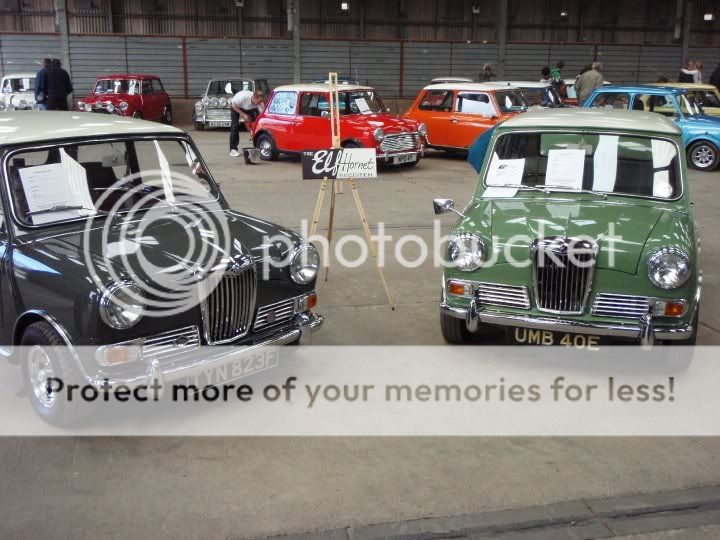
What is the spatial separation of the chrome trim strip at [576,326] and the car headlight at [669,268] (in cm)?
30

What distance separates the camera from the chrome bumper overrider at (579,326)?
4.53 meters

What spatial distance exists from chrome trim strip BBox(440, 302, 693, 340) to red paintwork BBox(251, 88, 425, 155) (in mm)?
8208

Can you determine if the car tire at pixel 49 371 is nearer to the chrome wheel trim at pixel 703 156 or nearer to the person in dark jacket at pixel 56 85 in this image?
the person in dark jacket at pixel 56 85

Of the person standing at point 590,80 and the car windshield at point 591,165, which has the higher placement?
the person standing at point 590,80

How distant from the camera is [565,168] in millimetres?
5594

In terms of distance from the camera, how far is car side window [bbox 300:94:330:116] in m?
13.5

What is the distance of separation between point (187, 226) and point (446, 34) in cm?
2318

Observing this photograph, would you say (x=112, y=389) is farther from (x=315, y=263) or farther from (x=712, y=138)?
(x=712, y=138)

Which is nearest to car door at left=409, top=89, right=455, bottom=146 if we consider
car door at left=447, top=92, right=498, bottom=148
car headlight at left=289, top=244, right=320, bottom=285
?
car door at left=447, top=92, right=498, bottom=148

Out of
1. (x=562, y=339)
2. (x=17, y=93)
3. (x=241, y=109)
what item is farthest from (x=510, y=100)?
(x=17, y=93)

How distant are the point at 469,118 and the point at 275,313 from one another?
10667 millimetres

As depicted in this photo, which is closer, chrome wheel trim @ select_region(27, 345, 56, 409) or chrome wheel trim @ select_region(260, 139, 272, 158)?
chrome wheel trim @ select_region(27, 345, 56, 409)

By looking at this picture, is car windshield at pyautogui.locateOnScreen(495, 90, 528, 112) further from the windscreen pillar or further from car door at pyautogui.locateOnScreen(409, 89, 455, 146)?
the windscreen pillar

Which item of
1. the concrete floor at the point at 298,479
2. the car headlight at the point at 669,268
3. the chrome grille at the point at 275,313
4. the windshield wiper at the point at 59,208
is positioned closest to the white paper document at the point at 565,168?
the car headlight at the point at 669,268
